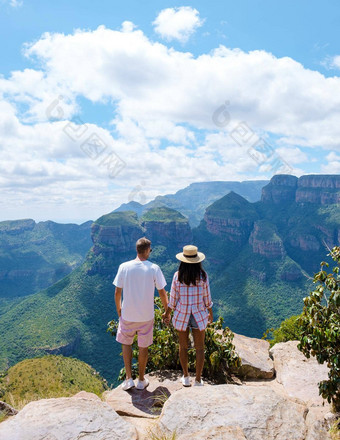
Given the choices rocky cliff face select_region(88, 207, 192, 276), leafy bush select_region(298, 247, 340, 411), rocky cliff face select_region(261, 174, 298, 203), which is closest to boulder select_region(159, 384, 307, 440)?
leafy bush select_region(298, 247, 340, 411)

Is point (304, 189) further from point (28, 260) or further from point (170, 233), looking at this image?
point (28, 260)

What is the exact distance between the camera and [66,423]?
3.96 meters

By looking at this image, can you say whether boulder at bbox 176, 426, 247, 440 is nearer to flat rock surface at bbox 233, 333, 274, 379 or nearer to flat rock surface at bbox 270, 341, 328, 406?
flat rock surface at bbox 270, 341, 328, 406

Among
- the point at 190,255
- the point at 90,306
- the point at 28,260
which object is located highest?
the point at 190,255

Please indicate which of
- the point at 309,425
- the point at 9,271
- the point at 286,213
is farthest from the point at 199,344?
the point at 9,271

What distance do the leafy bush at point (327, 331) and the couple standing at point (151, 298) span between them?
193 centimetres

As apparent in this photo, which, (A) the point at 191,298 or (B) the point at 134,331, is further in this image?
(B) the point at 134,331

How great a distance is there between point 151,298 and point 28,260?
600 feet

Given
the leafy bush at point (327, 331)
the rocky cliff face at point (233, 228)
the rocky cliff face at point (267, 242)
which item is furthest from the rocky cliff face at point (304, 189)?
the leafy bush at point (327, 331)

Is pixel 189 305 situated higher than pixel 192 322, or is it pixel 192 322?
pixel 189 305

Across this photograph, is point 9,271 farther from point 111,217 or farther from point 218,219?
point 218,219

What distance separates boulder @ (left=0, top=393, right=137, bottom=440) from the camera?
3.76 meters

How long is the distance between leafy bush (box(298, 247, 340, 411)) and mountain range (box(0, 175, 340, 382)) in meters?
69.4

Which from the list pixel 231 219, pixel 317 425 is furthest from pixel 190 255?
pixel 231 219
